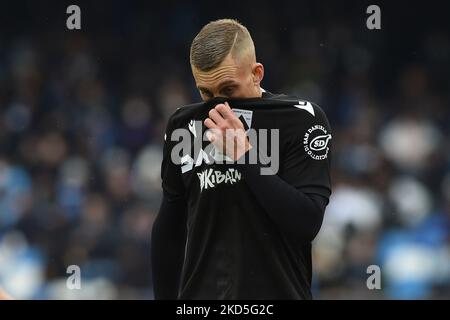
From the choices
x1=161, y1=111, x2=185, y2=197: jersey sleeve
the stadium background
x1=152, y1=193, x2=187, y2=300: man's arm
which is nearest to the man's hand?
x1=161, y1=111, x2=185, y2=197: jersey sleeve

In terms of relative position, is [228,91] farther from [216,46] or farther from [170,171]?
[170,171]

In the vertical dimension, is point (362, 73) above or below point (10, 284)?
above

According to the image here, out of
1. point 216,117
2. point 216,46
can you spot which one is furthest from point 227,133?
point 216,46

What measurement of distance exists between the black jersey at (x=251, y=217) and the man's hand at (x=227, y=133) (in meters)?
0.06

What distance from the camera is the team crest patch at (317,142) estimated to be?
237cm

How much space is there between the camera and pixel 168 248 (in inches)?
103

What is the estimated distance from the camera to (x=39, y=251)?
27.5 ft

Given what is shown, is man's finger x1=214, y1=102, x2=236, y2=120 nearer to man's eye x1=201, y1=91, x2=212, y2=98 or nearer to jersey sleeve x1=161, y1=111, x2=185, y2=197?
man's eye x1=201, y1=91, x2=212, y2=98

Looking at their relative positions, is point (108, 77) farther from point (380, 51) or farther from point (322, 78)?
point (380, 51)

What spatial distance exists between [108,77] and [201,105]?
7911mm

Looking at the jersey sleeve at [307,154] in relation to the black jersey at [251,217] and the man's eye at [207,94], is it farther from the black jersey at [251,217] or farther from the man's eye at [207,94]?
the man's eye at [207,94]

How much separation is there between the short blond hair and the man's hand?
151mm

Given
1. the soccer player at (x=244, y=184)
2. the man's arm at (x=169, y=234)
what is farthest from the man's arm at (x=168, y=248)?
the soccer player at (x=244, y=184)

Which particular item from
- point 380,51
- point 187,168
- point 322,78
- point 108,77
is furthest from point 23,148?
point 187,168
